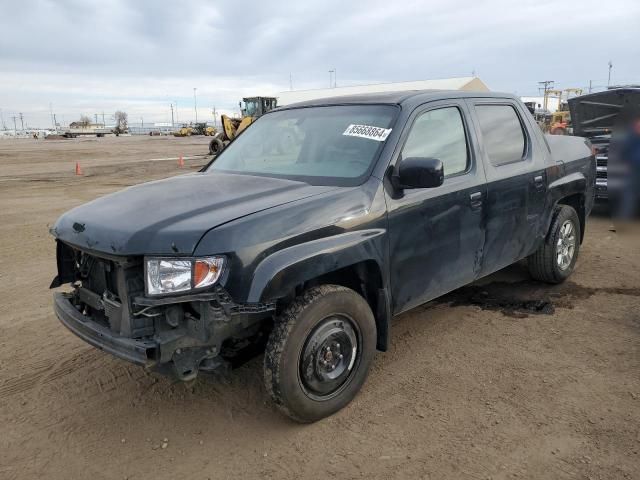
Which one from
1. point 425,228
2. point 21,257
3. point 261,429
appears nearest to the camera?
point 261,429

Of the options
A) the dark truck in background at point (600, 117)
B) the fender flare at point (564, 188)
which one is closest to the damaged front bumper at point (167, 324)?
the fender flare at point (564, 188)

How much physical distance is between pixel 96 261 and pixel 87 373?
104cm

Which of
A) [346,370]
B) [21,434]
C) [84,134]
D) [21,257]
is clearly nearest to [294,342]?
[346,370]

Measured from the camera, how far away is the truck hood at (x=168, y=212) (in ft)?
8.56

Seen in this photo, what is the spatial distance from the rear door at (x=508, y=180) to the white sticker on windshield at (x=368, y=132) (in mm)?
1025

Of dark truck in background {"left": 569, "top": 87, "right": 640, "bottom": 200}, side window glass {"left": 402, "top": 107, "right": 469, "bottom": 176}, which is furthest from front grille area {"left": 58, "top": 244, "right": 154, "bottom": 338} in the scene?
dark truck in background {"left": 569, "top": 87, "right": 640, "bottom": 200}

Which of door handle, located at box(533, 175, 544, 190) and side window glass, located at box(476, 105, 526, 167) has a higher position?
side window glass, located at box(476, 105, 526, 167)

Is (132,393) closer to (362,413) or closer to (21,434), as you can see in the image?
(21,434)

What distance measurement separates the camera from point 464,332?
4.17 metres

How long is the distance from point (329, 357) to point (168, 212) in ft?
4.02

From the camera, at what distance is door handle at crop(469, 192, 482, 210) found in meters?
3.78

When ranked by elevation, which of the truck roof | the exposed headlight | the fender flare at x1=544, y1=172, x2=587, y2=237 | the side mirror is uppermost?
the truck roof

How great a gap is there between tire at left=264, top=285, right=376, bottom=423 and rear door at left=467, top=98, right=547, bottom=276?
4.86 ft

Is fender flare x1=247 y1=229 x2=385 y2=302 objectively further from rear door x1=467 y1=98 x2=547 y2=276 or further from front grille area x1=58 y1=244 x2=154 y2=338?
rear door x1=467 y1=98 x2=547 y2=276
